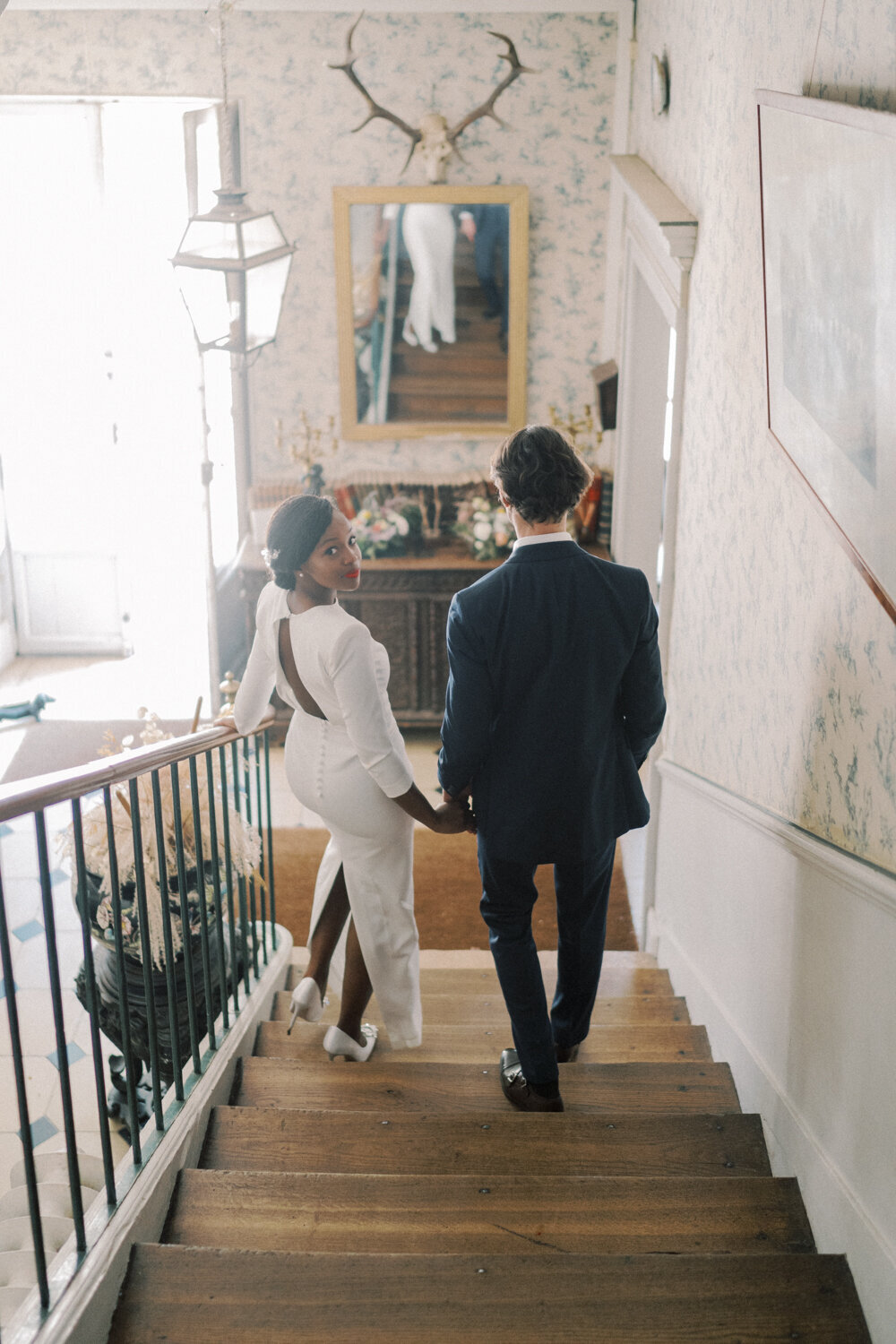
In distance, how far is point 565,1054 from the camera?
2709 millimetres

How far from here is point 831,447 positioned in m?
1.94

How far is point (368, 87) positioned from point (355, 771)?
4691mm

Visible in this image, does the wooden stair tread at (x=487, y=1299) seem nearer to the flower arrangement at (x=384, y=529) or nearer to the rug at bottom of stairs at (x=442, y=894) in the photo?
the rug at bottom of stairs at (x=442, y=894)

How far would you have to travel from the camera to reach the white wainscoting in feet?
5.84

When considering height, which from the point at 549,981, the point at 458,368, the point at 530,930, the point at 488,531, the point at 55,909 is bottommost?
the point at 55,909

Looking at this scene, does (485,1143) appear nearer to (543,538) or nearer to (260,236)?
(543,538)

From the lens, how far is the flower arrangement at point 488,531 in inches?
Result: 231

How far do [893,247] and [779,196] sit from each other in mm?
695

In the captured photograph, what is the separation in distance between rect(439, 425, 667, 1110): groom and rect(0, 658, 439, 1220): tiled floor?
123cm

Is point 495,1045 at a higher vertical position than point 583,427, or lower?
lower

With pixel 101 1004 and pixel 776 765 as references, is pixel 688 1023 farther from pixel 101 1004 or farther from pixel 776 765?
pixel 101 1004

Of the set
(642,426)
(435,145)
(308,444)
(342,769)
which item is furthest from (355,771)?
(435,145)

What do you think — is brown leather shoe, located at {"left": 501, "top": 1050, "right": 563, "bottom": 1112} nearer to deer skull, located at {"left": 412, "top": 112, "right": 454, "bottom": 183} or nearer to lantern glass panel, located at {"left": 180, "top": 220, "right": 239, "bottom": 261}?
lantern glass panel, located at {"left": 180, "top": 220, "right": 239, "bottom": 261}

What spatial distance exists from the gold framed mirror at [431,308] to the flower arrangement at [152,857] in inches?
150
